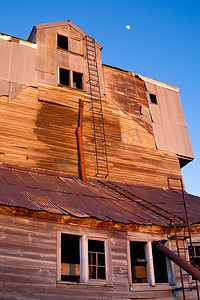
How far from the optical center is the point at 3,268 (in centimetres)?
1026

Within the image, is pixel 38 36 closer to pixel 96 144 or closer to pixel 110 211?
pixel 96 144

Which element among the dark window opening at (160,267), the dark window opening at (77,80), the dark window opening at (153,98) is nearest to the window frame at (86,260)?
the dark window opening at (160,267)

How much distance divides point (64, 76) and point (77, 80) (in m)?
0.93

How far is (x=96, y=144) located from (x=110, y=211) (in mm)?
6431

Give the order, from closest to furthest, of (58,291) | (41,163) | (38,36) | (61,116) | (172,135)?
1. (58,291)
2. (41,163)
3. (61,116)
4. (38,36)
5. (172,135)

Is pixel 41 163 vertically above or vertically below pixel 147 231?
above

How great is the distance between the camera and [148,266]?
1330 centimetres

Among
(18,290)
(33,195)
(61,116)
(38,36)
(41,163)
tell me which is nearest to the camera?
(18,290)

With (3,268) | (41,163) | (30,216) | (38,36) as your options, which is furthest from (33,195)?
(38,36)

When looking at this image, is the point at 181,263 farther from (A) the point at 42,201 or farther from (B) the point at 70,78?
(B) the point at 70,78

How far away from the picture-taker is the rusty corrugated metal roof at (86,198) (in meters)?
11.9

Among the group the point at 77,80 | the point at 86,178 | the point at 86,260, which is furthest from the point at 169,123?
the point at 86,260

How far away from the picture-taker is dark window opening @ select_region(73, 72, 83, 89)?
21.3 meters

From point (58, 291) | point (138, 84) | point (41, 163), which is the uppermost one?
point (138, 84)
